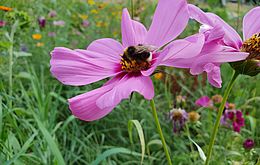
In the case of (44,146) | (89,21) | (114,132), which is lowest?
(114,132)

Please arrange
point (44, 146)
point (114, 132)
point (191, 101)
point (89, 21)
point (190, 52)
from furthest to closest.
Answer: point (89, 21) → point (191, 101) → point (114, 132) → point (44, 146) → point (190, 52)

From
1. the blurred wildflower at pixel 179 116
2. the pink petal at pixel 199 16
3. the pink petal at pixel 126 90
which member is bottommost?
the blurred wildflower at pixel 179 116

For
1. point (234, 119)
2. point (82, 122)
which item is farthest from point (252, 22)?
point (82, 122)

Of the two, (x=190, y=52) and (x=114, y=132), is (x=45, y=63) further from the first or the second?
(x=190, y=52)

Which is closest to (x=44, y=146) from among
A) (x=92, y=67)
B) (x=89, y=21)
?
(x=92, y=67)

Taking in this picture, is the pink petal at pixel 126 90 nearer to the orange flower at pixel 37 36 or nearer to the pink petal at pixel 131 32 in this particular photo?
the pink petal at pixel 131 32

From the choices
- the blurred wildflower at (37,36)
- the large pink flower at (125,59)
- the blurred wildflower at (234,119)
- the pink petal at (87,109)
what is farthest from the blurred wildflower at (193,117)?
the blurred wildflower at (37,36)
